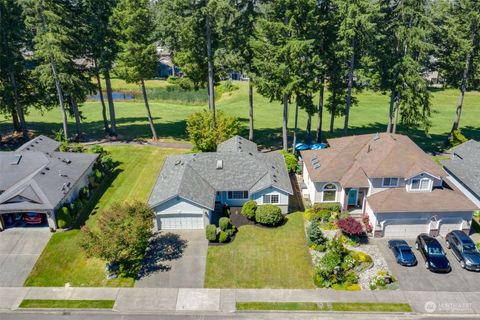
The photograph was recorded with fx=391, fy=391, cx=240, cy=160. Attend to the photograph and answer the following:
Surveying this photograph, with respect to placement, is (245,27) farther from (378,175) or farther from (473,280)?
(473,280)

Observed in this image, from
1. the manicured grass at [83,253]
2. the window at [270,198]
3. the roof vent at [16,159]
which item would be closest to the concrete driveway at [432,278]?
the window at [270,198]

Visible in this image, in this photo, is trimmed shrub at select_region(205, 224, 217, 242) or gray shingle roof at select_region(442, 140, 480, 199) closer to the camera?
trimmed shrub at select_region(205, 224, 217, 242)

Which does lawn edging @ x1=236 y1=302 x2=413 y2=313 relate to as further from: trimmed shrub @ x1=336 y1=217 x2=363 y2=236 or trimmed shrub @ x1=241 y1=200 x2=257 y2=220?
trimmed shrub @ x1=241 y1=200 x2=257 y2=220

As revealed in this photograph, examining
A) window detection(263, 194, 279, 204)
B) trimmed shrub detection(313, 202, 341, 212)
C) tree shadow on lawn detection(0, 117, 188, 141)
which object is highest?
tree shadow on lawn detection(0, 117, 188, 141)

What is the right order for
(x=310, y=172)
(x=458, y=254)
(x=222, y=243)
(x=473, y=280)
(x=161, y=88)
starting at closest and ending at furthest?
(x=473, y=280), (x=458, y=254), (x=222, y=243), (x=310, y=172), (x=161, y=88)

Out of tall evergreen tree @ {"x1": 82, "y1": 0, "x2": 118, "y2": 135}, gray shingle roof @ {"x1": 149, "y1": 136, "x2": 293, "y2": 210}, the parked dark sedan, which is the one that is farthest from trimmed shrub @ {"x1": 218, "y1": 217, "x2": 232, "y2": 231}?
tall evergreen tree @ {"x1": 82, "y1": 0, "x2": 118, "y2": 135}

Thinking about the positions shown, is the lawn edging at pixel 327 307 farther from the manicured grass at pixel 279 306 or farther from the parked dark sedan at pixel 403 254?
the parked dark sedan at pixel 403 254

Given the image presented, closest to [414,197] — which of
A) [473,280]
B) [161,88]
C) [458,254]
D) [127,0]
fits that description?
[458,254]
